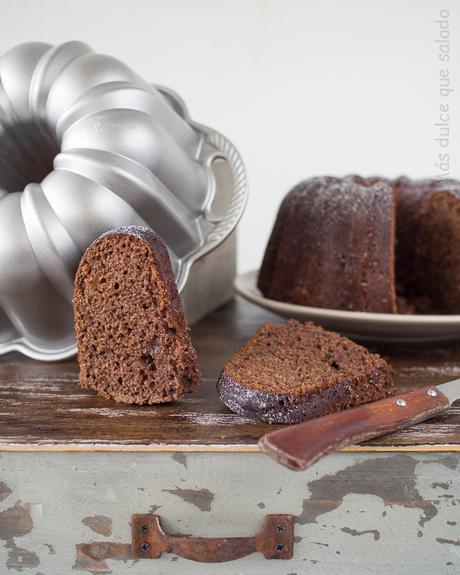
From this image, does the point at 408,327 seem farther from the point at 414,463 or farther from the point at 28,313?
the point at 28,313

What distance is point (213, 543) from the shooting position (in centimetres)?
85

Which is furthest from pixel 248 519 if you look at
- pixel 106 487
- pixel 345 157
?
pixel 345 157

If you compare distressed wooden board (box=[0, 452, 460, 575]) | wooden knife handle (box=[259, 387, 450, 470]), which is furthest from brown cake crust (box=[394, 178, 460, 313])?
distressed wooden board (box=[0, 452, 460, 575])

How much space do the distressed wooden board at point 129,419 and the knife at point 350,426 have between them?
2cm

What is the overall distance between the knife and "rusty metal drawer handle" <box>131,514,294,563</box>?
0.45ft

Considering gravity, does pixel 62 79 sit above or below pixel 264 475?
above

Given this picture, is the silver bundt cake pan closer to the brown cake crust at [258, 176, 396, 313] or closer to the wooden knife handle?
the brown cake crust at [258, 176, 396, 313]

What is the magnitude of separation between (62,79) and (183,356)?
0.51 metres

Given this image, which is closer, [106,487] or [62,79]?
[106,487]

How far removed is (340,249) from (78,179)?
497mm

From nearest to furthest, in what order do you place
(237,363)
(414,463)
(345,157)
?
(414,463) < (237,363) < (345,157)

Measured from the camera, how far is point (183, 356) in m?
0.93

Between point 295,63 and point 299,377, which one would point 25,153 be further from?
point 295,63

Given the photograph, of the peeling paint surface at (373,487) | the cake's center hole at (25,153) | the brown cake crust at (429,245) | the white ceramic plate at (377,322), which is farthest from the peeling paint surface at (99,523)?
the brown cake crust at (429,245)
